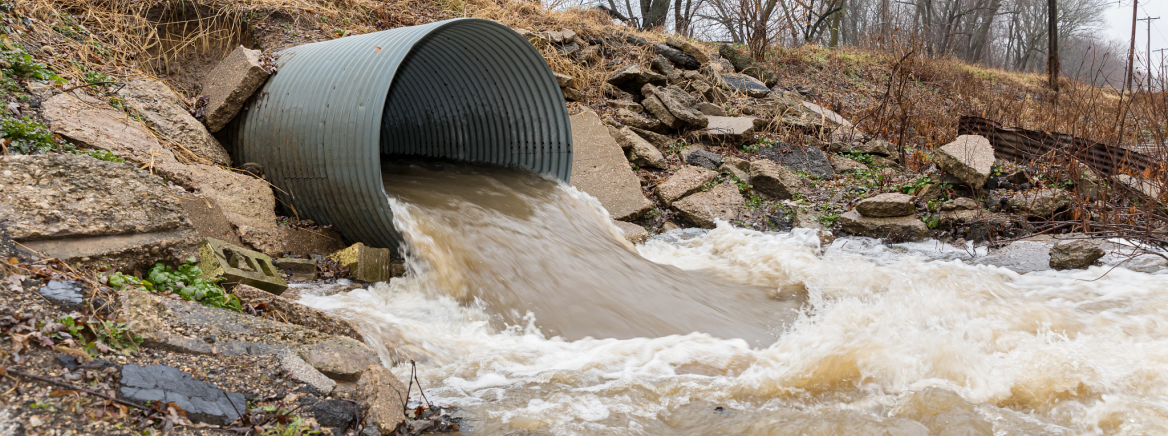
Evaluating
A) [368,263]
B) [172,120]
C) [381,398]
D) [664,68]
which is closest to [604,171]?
[368,263]

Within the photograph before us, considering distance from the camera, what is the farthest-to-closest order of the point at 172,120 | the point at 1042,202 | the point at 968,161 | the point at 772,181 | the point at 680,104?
the point at 680,104 → the point at 772,181 → the point at 968,161 → the point at 1042,202 → the point at 172,120

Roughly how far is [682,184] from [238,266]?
15.6ft

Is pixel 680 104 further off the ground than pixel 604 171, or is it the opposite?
pixel 680 104

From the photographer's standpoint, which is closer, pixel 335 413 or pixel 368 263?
pixel 335 413

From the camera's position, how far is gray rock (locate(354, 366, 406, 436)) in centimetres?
263

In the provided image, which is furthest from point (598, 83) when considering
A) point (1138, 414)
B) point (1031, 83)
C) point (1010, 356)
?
point (1031, 83)

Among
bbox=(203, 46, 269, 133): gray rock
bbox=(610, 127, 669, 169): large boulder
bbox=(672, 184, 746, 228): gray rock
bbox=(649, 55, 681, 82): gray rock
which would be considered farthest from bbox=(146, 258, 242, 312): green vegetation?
bbox=(649, 55, 681, 82): gray rock

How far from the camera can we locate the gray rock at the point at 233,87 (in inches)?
210

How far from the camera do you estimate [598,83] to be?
973 centimetres

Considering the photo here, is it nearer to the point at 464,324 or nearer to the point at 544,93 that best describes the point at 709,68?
the point at 544,93

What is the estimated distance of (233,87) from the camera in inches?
210

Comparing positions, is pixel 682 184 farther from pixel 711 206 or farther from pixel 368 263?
pixel 368 263

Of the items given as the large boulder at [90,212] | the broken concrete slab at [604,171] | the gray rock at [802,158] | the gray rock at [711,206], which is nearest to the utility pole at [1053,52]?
the gray rock at [802,158]

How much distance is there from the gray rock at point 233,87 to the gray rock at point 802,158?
5986 mm
